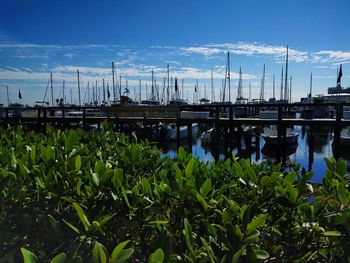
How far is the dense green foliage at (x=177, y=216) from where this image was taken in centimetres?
168

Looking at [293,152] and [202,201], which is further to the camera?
[293,152]

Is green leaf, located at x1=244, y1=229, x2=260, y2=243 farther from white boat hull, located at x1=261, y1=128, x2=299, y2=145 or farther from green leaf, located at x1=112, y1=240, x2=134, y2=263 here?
white boat hull, located at x1=261, y1=128, x2=299, y2=145

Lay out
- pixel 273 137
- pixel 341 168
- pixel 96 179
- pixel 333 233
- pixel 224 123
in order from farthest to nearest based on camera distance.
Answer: pixel 273 137 → pixel 224 123 → pixel 341 168 → pixel 96 179 → pixel 333 233

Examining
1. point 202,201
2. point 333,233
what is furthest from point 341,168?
point 202,201

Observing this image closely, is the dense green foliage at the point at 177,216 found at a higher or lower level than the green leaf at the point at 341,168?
lower

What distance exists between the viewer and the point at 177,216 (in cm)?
210

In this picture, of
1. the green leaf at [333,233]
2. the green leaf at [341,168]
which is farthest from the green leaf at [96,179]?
the green leaf at [341,168]

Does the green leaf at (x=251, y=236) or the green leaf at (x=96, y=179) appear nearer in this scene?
the green leaf at (x=251, y=236)

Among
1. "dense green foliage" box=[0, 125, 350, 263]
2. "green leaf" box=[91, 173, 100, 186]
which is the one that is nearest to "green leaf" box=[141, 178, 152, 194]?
"dense green foliage" box=[0, 125, 350, 263]

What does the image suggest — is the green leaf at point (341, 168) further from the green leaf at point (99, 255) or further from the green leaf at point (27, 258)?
the green leaf at point (27, 258)

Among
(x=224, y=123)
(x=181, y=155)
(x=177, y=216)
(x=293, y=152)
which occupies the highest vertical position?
(x=181, y=155)

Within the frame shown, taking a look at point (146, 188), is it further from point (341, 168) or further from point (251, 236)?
point (341, 168)

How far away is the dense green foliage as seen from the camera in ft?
5.52

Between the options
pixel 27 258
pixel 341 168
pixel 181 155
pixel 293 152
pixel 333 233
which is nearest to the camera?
pixel 27 258
